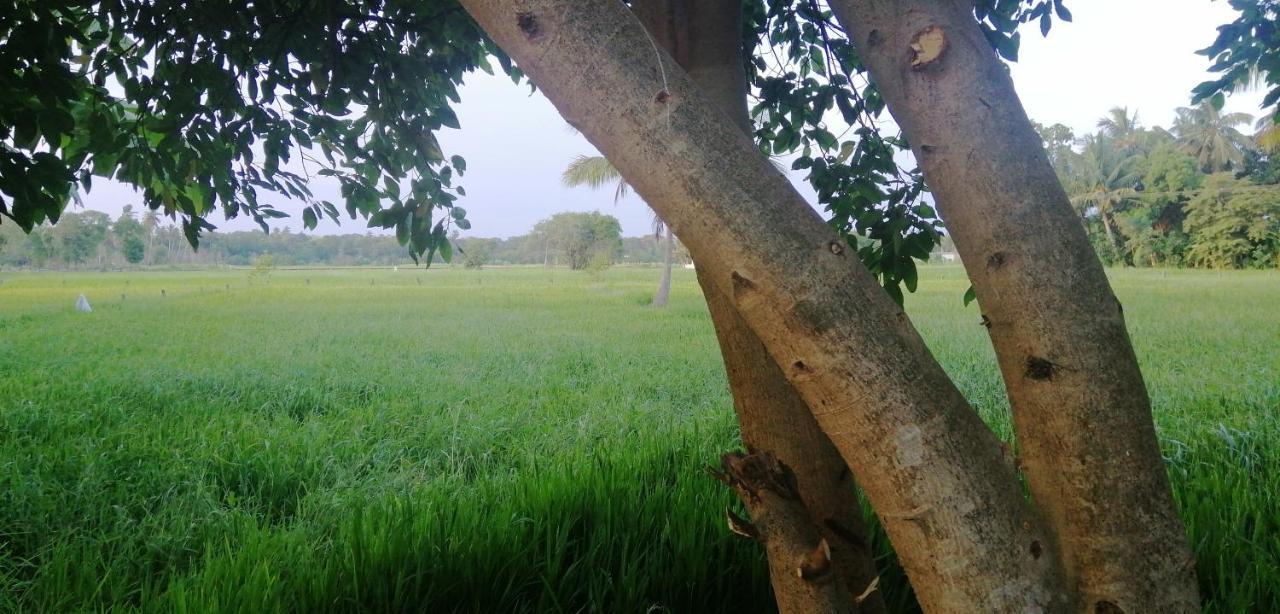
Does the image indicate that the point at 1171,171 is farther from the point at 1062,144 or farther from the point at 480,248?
the point at 480,248

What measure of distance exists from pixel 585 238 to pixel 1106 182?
6.30 meters

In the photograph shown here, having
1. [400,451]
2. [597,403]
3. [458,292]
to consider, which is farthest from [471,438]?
[458,292]

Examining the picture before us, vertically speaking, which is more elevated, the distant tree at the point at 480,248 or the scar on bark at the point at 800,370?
the distant tree at the point at 480,248

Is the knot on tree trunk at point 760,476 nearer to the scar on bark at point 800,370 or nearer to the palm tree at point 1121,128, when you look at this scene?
the scar on bark at point 800,370

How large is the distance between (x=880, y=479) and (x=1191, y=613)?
0.98 ft

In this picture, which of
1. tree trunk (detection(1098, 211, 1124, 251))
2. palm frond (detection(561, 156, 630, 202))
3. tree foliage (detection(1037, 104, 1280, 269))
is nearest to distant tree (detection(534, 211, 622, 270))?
palm frond (detection(561, 156, 630, 202))

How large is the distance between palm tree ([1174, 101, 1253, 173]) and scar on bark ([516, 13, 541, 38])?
8.40 m

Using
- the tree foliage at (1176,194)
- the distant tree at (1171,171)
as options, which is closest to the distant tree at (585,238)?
the tree foliage at (1176,194)

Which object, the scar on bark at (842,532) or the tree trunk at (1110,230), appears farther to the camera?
the tree trunk at (1110,230)

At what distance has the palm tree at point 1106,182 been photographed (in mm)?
6770

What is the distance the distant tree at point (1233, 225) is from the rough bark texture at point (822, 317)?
295 inches

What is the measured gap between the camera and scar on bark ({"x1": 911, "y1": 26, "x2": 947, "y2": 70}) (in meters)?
0.60

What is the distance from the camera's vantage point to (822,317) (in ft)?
1.69

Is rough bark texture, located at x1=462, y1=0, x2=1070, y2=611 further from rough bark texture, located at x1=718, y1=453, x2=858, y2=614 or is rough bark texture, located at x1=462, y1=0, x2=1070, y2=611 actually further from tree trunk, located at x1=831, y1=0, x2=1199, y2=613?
rough bark texture, located at x1=718, y1=453, x2=858, y2=614
